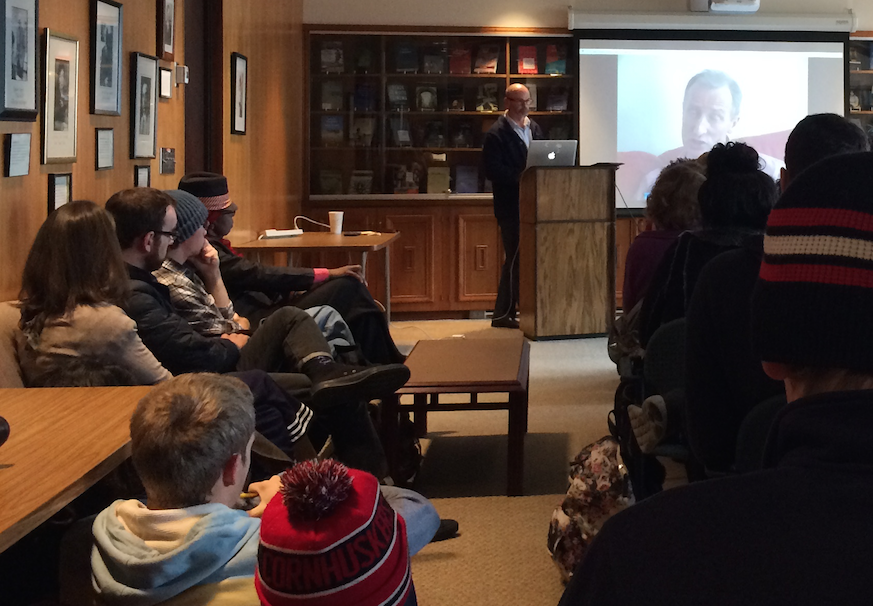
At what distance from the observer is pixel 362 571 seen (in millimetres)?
1345

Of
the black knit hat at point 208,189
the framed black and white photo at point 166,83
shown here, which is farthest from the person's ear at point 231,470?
the framed black and white photo at point 166,83

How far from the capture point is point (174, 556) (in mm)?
1411

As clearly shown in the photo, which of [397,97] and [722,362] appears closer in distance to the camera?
[722,362]

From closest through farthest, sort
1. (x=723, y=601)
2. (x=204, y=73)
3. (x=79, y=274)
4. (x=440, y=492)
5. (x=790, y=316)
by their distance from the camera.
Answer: (x=723, y=601), (x=790, y=316), (x=79, y=274), (x=440, y=492), (x=204, y=73)

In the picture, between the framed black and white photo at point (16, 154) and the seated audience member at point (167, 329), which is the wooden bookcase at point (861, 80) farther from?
the framed black and white photo at point (16, 154)

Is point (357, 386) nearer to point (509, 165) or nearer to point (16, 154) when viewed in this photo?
point (16, 154)

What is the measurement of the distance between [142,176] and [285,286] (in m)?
0.76

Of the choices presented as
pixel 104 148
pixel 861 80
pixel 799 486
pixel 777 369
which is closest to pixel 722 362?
pixel 777 369

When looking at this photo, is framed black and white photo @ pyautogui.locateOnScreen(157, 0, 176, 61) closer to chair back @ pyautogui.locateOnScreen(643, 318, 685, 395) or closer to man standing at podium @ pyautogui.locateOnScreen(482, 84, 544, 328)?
chair back @ pyautogui.locateOnScreen(643, 318, 685, 395)

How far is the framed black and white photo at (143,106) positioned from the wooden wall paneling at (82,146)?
1.4 inches

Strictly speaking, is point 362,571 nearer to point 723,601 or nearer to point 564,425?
point 723,601

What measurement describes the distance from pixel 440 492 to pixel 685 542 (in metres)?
2.93

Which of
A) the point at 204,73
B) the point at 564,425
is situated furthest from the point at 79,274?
the point at 204,73

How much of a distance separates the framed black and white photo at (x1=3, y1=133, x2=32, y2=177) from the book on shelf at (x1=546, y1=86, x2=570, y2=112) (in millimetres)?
5277
